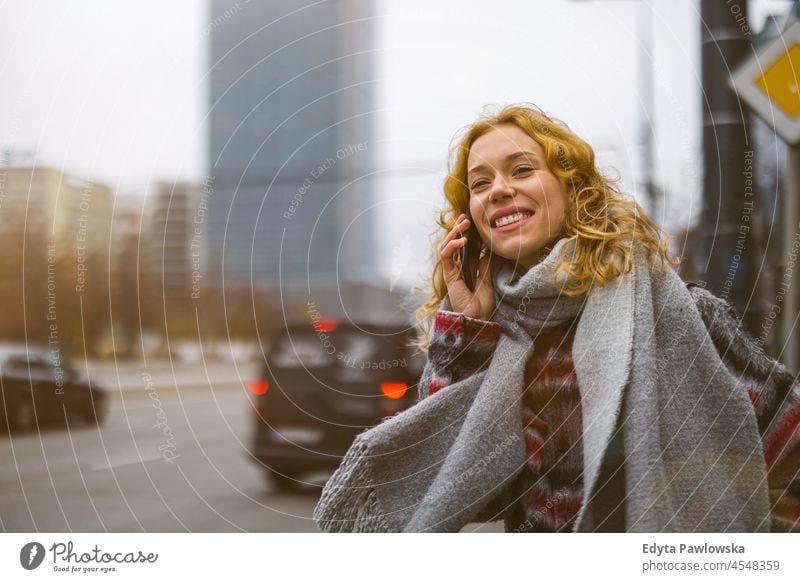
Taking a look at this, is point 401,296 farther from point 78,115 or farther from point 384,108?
point 78,115

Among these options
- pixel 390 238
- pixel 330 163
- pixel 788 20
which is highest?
pixel 788 20

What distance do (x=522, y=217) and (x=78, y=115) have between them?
140cm

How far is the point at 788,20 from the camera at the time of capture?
223cm

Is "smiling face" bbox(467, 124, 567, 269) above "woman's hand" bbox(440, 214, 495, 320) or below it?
above

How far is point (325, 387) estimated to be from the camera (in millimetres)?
2172

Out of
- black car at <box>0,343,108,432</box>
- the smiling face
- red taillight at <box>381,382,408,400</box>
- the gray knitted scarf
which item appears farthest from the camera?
black car at <box>0,343,108,432</box>

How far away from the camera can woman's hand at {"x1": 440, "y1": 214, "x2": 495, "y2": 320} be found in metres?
2.04

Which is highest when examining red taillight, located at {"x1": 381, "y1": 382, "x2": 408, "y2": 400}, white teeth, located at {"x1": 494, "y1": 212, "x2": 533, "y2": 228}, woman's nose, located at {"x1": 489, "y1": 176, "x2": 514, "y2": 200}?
woman's nose, located at {"x1": 489, "y1": 176, "x2": 514, "y2": 200}

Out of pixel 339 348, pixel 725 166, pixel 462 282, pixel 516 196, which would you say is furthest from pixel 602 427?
pixel 725 166

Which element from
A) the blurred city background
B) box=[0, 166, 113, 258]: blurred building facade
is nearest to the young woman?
the blurred city background

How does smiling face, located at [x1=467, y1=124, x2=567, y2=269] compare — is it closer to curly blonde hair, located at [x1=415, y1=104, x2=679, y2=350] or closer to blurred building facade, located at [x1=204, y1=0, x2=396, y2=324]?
curly blonde hair, located at [x1=415, y1=104, x2=679, y2=350]

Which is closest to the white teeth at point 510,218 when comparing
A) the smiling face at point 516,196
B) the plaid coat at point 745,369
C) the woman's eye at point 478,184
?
the smiling face at point 516,196

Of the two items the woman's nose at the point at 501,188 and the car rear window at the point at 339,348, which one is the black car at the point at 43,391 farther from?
the woman's nose at the point at 501,188
